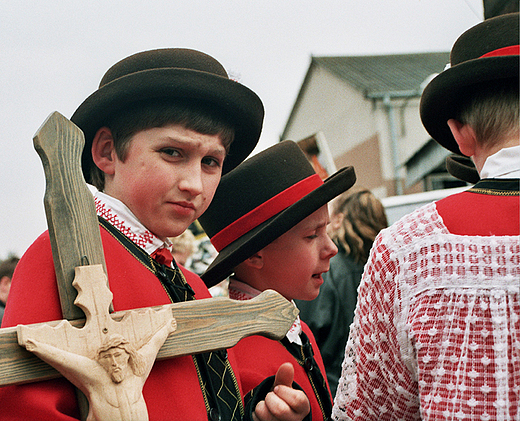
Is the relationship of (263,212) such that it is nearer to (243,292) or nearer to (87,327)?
(243,292)

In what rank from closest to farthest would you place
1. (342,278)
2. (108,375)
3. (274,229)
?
(108,375) < (274,229) < (342,278)

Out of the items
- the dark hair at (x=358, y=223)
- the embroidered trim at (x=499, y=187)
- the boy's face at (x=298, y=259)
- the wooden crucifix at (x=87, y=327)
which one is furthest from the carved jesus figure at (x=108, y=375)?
the dark hair at (x=358, y=223)

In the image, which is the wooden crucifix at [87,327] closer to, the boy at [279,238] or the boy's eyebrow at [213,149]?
the boy's eyebrow at [213,149]

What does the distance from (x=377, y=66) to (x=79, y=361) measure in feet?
74.8

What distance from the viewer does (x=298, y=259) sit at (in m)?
2.46

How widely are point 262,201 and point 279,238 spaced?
181mm

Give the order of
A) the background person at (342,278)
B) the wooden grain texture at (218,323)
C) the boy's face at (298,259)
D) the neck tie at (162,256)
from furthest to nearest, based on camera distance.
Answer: the background person at (342,278)
the boy's face at (298,259)
the neck tie at (162,256)
the wooden grain texture at (218,323)

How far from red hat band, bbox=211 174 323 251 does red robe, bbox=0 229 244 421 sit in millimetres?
885

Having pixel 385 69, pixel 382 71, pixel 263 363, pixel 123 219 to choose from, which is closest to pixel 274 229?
pixel 263 363

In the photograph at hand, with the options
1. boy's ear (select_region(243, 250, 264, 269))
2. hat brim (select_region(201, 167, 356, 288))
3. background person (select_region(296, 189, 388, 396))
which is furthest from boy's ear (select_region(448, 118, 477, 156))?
background person (select_region(296, 189, 388, 396))

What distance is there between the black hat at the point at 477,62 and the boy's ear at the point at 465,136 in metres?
0.07

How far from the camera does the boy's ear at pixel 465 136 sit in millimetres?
1811

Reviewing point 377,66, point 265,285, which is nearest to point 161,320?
point 265,285

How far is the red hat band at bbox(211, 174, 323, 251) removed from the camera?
251cm
